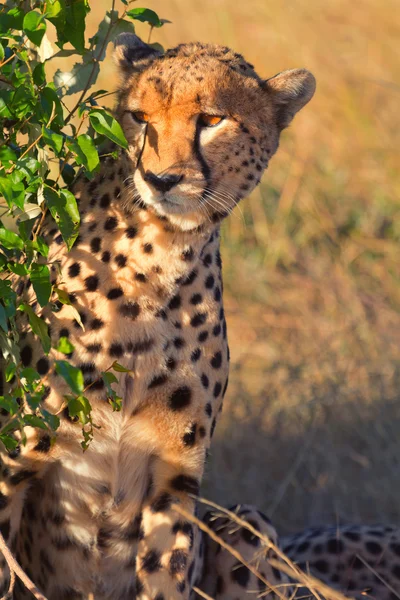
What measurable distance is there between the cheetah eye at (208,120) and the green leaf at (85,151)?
0.33 metres

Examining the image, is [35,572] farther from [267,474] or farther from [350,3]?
[350,3]

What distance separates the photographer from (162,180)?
2059 mm

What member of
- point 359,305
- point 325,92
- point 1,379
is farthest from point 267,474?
point 325,92

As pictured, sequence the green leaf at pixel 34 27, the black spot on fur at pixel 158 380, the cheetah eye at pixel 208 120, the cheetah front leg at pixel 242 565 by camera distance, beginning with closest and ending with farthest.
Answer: the green leaf at pixel 34 27, the cheetah eye at pixel 208 120, the black spot on fur at pixel 158 380, the cheetah front leg at pixel 242 565

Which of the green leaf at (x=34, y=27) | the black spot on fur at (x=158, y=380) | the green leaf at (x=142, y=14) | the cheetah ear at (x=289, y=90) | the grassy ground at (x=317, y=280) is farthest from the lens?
the grassy ground at (x=317, y=280)

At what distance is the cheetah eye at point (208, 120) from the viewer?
2.19 m

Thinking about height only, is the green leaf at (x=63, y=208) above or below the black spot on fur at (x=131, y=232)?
above

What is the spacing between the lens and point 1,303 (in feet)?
6.96

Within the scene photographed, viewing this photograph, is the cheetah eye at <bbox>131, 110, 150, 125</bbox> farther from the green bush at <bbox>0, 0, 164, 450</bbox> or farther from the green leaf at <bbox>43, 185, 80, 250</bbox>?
the green leaf at <bbox>43, 185, 80, 250</bbox>

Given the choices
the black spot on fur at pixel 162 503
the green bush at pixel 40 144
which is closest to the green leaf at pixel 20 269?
the green bush at pixel 40 144

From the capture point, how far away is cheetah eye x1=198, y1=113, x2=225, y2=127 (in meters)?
2.19

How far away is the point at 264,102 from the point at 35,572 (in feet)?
3.92

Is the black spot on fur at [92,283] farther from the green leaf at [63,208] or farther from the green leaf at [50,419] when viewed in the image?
the green leaf at [50,419]

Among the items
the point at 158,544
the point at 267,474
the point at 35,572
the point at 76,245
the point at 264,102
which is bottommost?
the point at 267,474
